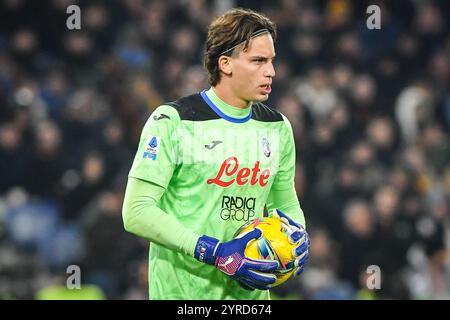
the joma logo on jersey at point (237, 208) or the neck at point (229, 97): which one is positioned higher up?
the neck at point (229, 97)

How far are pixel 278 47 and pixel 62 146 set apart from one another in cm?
287

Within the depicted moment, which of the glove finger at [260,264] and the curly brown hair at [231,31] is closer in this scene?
the glove finger at [260,264]

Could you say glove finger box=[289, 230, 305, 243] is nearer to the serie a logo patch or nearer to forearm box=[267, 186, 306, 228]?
forearm box=[267, 186, 306, 228]

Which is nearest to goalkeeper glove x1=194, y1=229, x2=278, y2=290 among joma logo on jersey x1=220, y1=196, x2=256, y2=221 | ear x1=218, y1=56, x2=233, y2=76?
joma logo on jersey x1=220, y1=196, x2=256, y2=221

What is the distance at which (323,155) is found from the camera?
8.95 m

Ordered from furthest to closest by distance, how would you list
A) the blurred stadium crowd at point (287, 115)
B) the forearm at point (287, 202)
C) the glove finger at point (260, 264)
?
the blurred stadium crowd at point (287, 115)
the forearm at point (287, 202)
the glove finger at point (260, 264)

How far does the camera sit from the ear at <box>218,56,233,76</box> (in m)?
4.13

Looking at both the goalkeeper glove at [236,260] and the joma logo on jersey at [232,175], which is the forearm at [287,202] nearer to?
the joma logo on jersey at [232,175]

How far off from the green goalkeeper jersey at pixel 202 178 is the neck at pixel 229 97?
2 cm

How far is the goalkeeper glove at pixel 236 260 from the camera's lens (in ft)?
12.7
